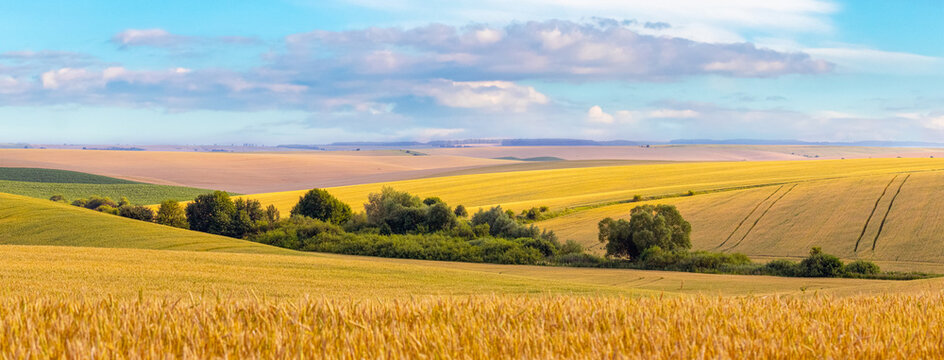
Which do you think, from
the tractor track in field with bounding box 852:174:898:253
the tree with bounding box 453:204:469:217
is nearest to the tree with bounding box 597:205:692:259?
the tractor track in field with bounding box 852:174:898:253

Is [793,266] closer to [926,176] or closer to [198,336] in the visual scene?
[198,336]

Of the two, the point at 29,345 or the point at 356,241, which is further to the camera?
the point at 356,241

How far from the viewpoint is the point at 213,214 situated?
164 feet

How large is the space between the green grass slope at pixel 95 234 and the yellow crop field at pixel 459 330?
89.3 feet

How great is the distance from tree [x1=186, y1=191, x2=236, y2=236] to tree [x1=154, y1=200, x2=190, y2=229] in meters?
0.76

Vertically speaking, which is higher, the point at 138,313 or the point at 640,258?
the point at 138,313

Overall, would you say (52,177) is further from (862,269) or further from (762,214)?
(862,269)

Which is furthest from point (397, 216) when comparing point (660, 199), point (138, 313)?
point (138, 313)

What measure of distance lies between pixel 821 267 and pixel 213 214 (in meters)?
38.3

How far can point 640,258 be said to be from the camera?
35.8 meters

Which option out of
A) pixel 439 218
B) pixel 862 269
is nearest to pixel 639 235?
pixel 862 269

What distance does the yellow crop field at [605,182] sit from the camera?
6938 centimetres

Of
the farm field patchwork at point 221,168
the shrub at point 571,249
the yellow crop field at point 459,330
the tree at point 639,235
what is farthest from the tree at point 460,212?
the farm field patchwork at point 221,168

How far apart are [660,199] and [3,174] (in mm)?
101781
